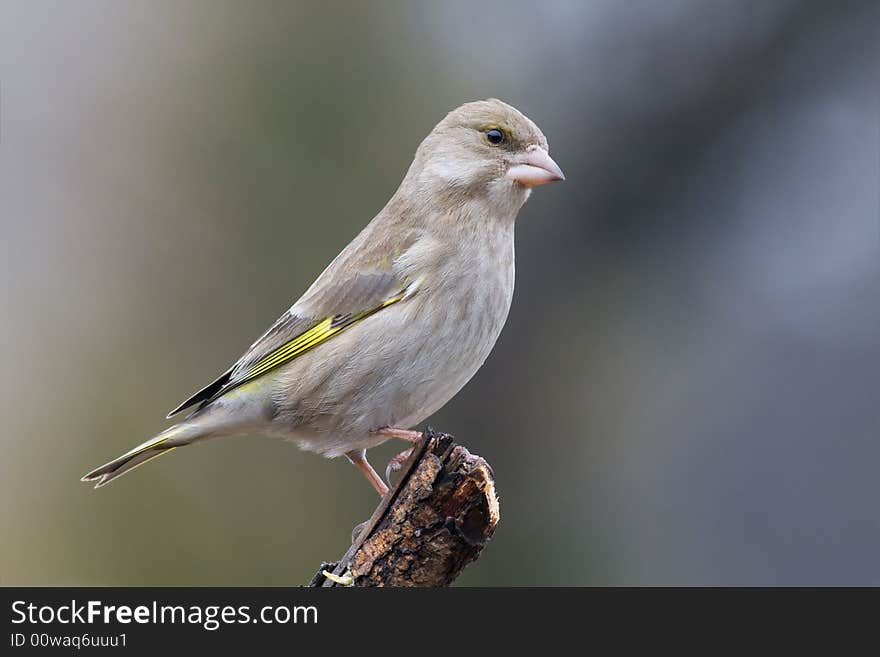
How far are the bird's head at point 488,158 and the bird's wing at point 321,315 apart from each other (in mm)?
585

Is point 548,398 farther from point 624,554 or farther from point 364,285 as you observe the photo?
point 364,285

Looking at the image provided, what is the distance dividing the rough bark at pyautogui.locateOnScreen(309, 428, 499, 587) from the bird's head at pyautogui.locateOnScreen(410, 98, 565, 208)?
5.87ft

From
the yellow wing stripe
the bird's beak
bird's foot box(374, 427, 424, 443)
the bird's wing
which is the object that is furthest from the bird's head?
bird's foot box(374, 427, 424, 443)

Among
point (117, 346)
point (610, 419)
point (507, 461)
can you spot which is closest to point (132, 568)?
point (117, 346)

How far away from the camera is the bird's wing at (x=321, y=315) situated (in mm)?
5512

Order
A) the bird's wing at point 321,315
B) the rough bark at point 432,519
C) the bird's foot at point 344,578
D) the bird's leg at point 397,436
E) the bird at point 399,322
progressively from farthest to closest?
the bird's wing at point 321,315, the bird at point 399,322, the bird's leg at point 397,436, the bird's foot at point 344,578, the rough bark at point 432,519

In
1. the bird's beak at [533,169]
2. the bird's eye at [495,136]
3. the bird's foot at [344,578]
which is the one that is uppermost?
the bird's eye at [495,136]

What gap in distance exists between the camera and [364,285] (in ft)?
18.3

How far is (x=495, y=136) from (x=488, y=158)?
13 cm

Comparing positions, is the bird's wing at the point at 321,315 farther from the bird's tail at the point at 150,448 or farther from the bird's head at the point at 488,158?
the bird's head at the point at 488,158

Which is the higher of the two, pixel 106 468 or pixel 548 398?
pixel 548 398

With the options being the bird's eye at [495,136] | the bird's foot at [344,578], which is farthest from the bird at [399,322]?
the bird's foot at [344,578]

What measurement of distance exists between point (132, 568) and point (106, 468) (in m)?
3.02

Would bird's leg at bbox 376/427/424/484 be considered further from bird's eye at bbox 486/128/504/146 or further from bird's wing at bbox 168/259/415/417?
bird's eye at bbox 486/128/504/146
